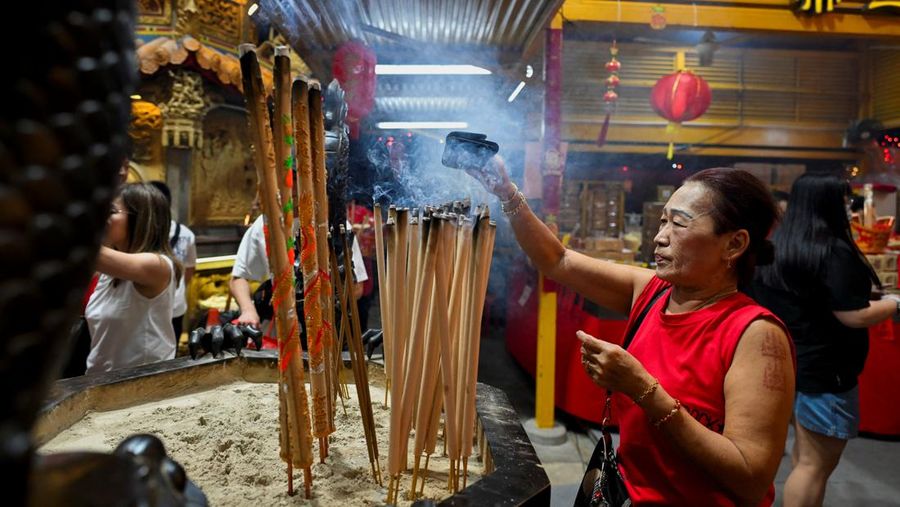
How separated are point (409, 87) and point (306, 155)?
435 centimetres

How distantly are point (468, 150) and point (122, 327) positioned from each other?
6.32 feet

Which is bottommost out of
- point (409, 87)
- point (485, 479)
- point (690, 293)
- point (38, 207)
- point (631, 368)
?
point (485, 479)

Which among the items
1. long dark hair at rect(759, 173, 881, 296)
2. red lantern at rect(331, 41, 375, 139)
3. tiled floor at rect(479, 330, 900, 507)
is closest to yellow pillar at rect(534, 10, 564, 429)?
tiled floor at rect(479, 330, 900, 507)

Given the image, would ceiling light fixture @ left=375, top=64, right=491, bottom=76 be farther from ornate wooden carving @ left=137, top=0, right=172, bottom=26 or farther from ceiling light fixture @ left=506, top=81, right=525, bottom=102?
ornate wooden carving @ left=137, top=0, right=172, bottom=26

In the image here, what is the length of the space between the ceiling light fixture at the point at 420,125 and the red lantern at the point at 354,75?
10.3 ft

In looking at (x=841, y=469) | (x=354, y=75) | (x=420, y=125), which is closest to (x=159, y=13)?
(x=420, y=125)

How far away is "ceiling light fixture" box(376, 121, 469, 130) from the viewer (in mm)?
7102

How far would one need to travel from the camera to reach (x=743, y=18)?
5242mm

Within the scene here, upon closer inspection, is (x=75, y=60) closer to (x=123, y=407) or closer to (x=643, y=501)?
(x=643, y=501)

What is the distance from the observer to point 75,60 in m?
0.33

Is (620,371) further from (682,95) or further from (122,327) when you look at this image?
(682,95)

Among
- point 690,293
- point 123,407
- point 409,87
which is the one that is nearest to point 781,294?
point 690,293

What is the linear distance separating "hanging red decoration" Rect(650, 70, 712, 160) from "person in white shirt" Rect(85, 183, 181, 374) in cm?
534

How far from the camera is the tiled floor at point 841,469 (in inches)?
136
